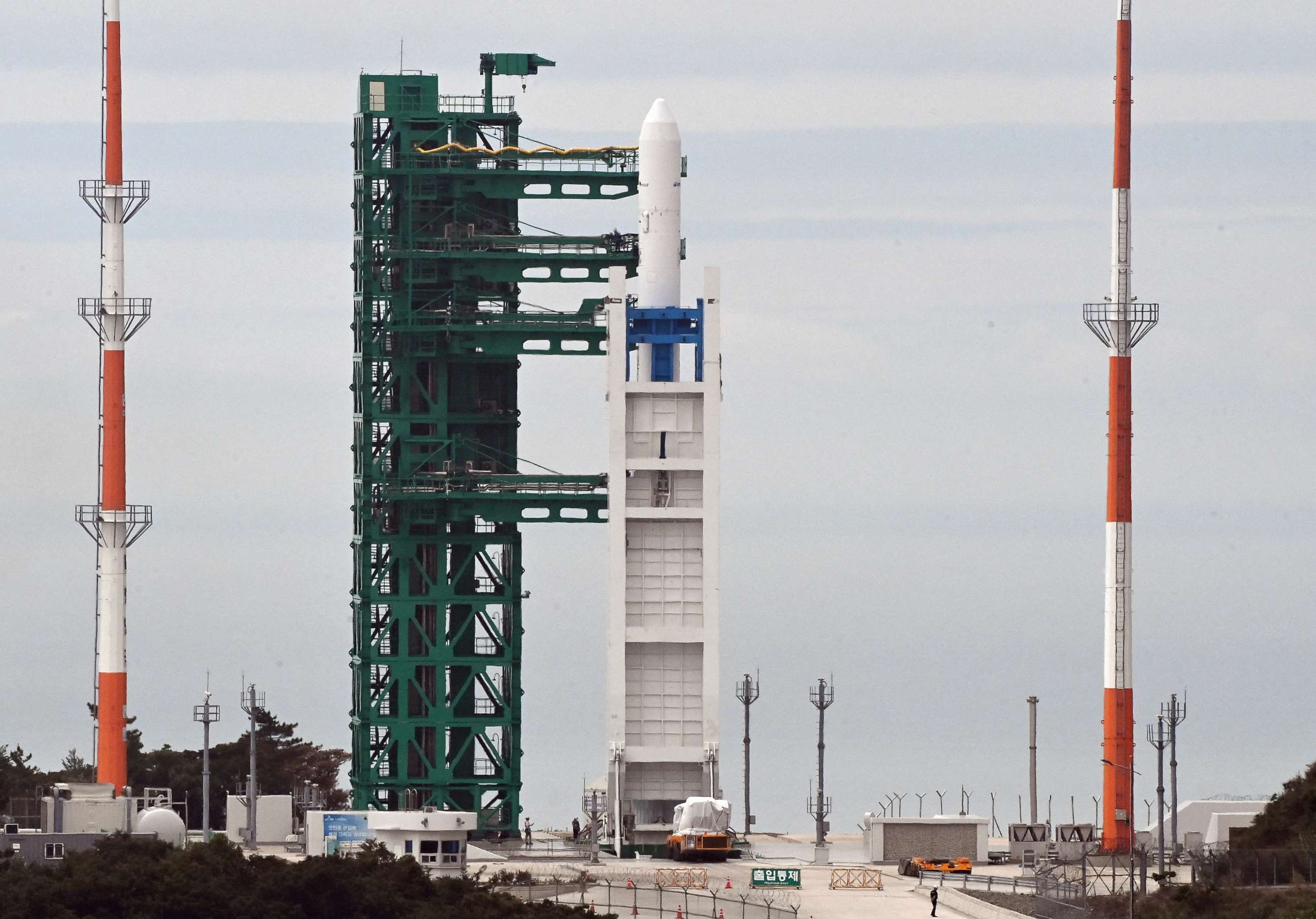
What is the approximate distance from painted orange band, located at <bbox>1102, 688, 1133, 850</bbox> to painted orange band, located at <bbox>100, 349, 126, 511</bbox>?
32.1m

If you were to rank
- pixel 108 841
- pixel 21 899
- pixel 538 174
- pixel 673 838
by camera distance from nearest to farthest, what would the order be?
pixel 21 899, pixel 108 841, pixel 673 838, pixel 538 174

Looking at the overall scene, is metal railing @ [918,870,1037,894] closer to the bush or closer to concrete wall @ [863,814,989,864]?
concrete wall @ [863,814,989,864]

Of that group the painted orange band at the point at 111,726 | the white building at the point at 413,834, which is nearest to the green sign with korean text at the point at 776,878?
the white building at the point at 413,834

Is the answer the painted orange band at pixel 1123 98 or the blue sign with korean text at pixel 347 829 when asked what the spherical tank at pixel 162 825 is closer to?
the blue sign with korean text at pixel 347 829

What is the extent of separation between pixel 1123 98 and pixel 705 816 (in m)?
26.4

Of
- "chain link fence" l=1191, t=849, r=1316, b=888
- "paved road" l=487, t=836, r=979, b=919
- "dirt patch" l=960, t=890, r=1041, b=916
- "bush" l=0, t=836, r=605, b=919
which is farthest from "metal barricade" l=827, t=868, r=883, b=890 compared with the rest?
"bush" l=0, t=836, r=605, b=919

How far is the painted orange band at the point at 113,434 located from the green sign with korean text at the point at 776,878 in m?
23.8

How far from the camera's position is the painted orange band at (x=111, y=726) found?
106812mm

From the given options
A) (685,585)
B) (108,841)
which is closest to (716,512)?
(685,585)

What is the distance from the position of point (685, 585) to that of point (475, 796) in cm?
1098

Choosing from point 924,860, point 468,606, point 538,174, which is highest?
point 538,174

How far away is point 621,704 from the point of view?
112m

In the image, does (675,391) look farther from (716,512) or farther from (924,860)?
(924,860)

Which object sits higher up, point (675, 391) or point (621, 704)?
point (675, 391)
